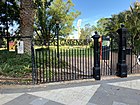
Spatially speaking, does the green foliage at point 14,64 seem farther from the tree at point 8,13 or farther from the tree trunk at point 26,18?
the tree at point 8,13

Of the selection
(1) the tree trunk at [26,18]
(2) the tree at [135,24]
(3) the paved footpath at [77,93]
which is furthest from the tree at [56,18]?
(3) the paved footpath at [77,93]

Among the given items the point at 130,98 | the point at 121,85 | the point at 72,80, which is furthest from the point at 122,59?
the point at 130,98

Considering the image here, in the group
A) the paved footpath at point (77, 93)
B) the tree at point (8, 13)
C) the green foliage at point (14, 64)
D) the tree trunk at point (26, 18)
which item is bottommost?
the paved footpath at point (77, 93)

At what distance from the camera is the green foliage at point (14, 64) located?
8.16 m

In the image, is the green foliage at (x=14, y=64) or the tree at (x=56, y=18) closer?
the green foliage at (x=14, y=64)

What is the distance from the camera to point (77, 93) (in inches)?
236

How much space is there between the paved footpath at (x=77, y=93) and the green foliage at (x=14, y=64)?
1509mm

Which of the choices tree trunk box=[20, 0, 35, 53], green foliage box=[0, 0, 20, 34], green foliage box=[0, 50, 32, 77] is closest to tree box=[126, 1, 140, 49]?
green foliage box=[0, 0, 20, 34]

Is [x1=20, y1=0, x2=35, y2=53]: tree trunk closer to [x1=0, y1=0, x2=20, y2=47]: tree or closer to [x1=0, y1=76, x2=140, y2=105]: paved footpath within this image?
[x1=0, y1=76, x2=140, y2=105]: paved footpath

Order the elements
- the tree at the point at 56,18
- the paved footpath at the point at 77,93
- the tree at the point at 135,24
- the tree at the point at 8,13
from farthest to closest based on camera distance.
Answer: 1. the tree at the point at 56,18
2. the tree at the point at 135,24
3. the tree at the point at 8,13
4. the paved footpath at the point at 77,93

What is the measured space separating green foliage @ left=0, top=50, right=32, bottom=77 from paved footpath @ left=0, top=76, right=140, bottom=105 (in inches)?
59.4

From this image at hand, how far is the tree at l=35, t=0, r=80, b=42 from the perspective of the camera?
31.1 metres

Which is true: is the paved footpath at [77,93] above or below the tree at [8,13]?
below

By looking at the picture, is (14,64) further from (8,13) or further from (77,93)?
(8,13)
